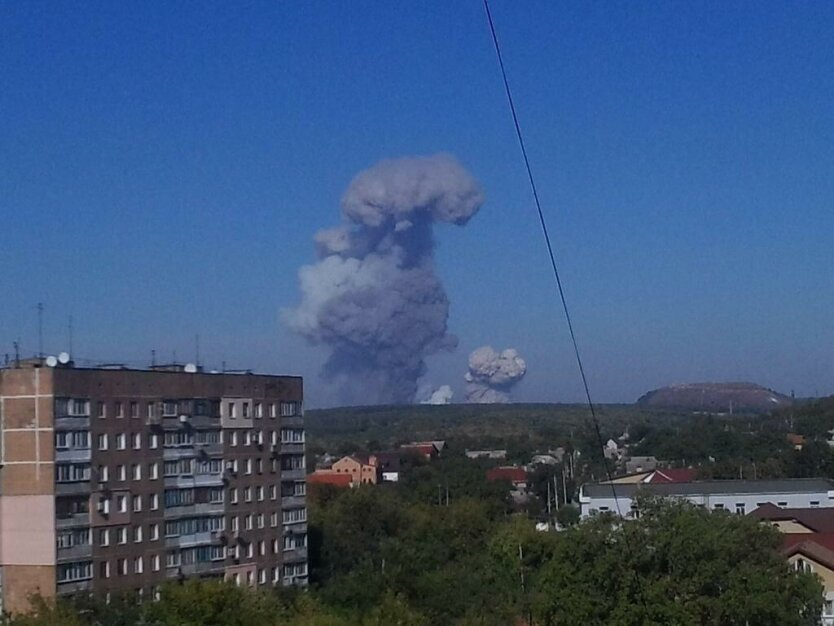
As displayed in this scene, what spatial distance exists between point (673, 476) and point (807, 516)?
880 cm

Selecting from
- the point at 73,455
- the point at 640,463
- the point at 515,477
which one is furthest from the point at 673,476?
the point at 73,455

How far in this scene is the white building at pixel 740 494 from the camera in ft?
80.7

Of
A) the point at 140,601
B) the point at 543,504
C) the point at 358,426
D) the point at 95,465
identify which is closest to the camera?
the point at 140,601

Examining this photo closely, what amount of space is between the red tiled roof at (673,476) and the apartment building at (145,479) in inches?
447

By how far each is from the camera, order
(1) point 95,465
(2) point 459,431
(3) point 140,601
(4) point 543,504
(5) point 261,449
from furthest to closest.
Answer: (2) point 459,431 < (4) point 543,504 < (5) point 261,449 < (1) point 95,465 < (3) point 140,601

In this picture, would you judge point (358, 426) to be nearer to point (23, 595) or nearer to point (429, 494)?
point (429, 494)

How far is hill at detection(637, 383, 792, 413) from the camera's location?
90688 millimetres

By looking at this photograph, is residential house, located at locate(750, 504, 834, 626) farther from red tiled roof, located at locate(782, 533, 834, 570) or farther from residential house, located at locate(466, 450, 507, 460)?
residential house, located at locate(466, 450, 507, 460)

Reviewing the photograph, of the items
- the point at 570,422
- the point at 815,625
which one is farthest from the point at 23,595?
the point at 570,422

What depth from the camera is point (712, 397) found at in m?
96.0

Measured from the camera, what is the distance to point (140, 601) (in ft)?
43.0

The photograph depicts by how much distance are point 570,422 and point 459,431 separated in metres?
6.20

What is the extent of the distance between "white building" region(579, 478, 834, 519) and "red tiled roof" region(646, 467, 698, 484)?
1372 mm

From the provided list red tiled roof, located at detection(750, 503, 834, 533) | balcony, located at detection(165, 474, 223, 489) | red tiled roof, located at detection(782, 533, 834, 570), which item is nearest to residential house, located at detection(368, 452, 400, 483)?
red tiled roof, located at detection(750, 503, 834, 533)
